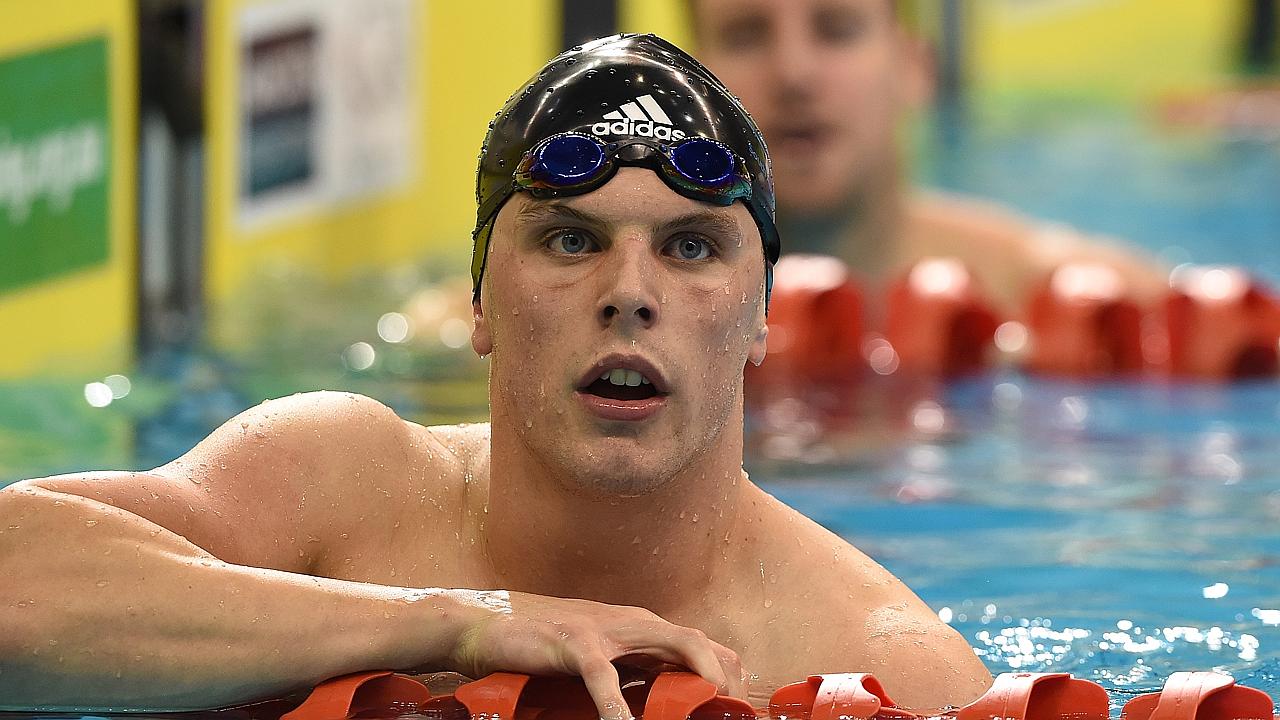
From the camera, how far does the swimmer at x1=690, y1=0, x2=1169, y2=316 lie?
7.58 m

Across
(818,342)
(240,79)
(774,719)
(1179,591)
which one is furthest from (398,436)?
(240,79)

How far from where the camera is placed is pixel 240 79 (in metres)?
7.98

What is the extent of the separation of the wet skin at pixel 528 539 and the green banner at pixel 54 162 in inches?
139

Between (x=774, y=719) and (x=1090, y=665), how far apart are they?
1119 mm

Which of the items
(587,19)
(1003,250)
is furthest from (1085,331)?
(587,19)

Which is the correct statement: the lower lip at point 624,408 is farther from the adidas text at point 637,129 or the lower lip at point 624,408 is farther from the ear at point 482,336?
the adidas text at point 637,129

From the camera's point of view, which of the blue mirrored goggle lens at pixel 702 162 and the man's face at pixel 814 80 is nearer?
the blue mirrored goggle lens at pixel 702 162

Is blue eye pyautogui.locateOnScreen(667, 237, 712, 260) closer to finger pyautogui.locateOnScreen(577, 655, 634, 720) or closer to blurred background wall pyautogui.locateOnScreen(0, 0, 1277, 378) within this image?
finger pyautogui.locateOnScreen(577, 655, 634, 720)

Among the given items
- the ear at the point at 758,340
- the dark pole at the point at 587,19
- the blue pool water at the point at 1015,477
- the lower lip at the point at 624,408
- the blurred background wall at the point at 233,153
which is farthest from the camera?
the dark pole at the point at 587,19

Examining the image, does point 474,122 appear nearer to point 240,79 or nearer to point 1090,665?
point 240,79

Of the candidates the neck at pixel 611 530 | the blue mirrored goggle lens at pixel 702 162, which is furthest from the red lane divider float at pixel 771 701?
the blue mirrored goggle lens at pixel 702 162

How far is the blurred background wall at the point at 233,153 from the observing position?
21.0 feet

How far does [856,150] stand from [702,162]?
5340 millimetres

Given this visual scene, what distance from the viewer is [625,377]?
2.65m
